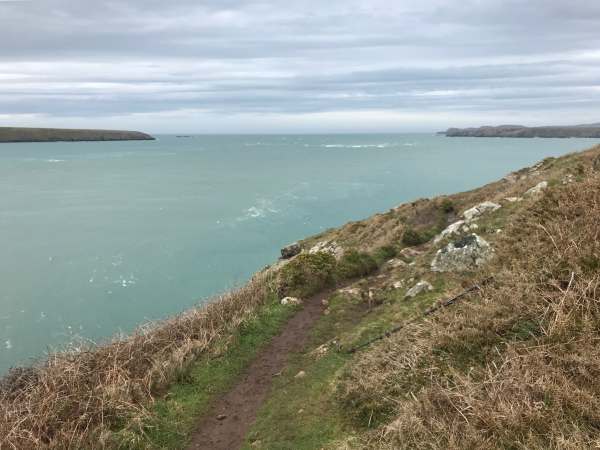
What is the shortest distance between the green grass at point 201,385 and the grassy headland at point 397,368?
4 centimetres

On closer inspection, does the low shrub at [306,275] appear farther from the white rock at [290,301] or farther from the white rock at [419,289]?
the white rock at [419,289]

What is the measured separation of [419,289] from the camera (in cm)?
1495

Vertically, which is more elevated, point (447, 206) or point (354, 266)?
point (447, 206)

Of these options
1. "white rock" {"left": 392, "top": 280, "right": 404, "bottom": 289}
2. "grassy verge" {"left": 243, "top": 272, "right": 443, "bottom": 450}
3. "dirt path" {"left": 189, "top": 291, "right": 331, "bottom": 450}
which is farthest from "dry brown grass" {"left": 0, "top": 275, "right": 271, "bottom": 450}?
"white rock" {"left": 392, "top": 280, "right": 404, "bottom": 289}

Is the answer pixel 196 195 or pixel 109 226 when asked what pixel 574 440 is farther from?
pixel 196 195

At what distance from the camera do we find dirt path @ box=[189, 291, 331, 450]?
1097cm

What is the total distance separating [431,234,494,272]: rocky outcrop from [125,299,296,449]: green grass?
578 centimetres

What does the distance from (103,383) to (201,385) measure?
264 centimetres

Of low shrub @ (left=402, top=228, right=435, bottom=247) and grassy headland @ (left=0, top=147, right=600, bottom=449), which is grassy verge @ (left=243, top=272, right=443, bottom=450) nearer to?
grassy headland @ (left=0, top=147, right=600, bottom=449)

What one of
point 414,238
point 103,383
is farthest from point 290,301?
point 414,238

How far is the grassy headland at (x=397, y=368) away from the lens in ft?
25.9

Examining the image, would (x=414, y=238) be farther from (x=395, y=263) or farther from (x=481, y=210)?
(x=481, y=210)

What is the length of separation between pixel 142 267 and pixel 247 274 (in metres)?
8.59

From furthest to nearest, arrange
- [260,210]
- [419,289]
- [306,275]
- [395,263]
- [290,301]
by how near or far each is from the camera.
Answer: [260,210] < [395,263] < [306,275] < [290,301] < [419,289]
